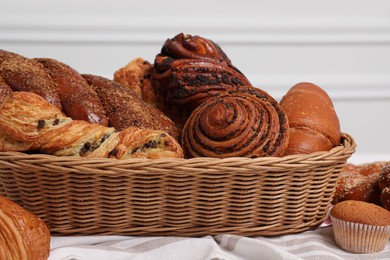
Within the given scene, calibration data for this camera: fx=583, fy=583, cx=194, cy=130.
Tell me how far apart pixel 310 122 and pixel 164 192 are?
0.59m

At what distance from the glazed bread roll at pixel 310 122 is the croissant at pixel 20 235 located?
2.62ft

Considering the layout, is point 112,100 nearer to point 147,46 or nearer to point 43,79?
point 43,79

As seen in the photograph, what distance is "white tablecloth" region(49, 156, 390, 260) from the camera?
1567 millimetres

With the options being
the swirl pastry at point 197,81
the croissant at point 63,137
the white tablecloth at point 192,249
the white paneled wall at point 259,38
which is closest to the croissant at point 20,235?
the white tablecloth at point 192,249

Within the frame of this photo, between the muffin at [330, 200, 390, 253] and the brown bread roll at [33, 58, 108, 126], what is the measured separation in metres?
0.81

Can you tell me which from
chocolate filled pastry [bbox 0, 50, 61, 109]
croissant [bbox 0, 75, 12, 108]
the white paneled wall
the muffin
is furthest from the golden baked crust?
the white paneled wall

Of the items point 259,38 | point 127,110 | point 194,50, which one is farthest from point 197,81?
point 259,38

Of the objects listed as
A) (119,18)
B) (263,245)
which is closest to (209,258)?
(263,245)

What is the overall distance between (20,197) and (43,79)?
47cm

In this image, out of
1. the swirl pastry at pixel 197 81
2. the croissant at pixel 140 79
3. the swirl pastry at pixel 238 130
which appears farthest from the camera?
the croissant at pixel 140 79

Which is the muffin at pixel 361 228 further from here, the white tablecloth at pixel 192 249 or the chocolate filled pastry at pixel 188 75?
the chocolate filled pastry at pixel 188 75

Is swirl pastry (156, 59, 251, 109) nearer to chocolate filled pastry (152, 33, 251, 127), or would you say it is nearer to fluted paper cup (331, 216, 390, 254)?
chocolate filled pastry (152, 33, 251, 127)

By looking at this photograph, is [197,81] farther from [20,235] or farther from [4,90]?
[20,235]

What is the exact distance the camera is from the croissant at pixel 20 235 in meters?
1.38
